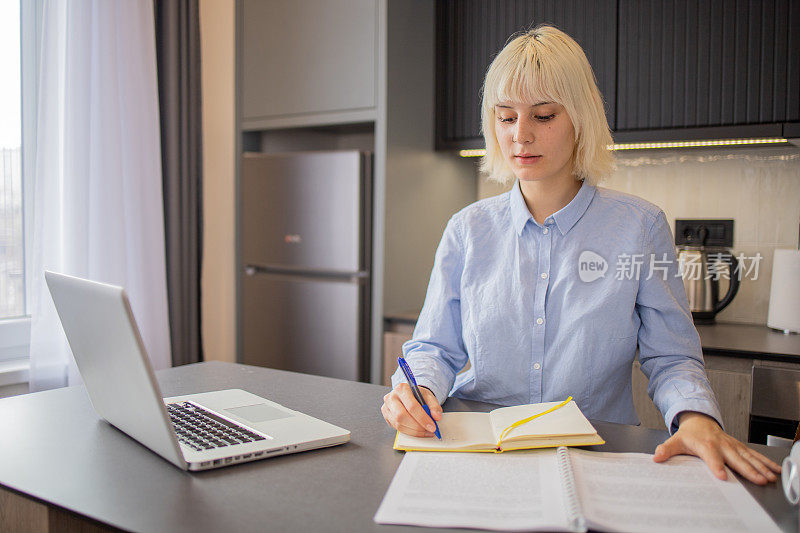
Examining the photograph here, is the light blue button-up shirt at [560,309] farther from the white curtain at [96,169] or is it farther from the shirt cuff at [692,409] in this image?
the white curtain at [96,169]

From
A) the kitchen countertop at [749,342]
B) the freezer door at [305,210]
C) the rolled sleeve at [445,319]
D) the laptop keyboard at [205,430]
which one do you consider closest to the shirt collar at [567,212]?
the rolled sleeve at [445,319]

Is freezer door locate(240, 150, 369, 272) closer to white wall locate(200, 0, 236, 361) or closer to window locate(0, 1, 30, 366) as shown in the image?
white wall locate(200, 0, 236, 361)

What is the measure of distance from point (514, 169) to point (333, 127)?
172cm

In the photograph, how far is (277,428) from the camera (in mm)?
1068

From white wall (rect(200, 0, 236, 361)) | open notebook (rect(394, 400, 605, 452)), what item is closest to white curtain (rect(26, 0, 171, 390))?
white wall (rect(200, 0, 236, 361))

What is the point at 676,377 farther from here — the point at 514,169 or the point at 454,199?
the point at 454,199

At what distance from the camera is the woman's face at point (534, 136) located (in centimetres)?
132

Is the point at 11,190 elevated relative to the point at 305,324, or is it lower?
elevated

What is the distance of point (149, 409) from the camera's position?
2.99 feet

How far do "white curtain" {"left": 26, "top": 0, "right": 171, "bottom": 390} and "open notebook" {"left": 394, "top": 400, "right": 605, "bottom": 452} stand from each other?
5.63ft

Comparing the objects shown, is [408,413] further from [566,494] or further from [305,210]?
[305,210]

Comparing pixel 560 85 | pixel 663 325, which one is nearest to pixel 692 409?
pixel 663 325

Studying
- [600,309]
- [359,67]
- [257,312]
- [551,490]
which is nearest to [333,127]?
[359,67]

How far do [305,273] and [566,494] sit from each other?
2.13 metres
